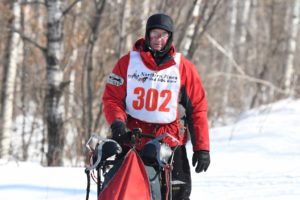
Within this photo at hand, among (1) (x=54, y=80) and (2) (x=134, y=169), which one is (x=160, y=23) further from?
(1) (x=54, y=80)

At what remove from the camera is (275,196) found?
5.82 meters

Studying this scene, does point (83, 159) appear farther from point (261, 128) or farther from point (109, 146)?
point (109, 146)

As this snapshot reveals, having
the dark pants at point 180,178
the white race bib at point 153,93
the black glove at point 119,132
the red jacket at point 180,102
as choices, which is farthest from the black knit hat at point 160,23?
the dark pants at point 180,178

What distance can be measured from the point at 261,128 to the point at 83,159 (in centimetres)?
269

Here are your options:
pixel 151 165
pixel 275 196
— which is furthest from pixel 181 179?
pixel 275 196

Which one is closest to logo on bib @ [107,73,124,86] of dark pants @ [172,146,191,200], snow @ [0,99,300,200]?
dark pants @ [172,146,191,200]

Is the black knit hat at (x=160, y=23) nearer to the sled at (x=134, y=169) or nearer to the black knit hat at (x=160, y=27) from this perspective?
the black knit hat at (x=160, y=27)

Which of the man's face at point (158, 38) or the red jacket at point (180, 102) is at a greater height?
the man's face at point (158, 38)

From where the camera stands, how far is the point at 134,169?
4047mm

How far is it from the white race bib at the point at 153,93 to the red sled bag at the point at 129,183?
444mm

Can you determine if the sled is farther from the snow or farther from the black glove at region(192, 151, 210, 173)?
the snow

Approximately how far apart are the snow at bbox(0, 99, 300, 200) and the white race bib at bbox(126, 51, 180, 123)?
174cm

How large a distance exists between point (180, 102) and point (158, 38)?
450 millimetres

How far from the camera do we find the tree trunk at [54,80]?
9.30m
